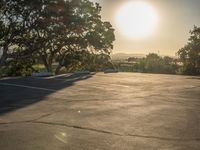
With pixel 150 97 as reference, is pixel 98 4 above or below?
above

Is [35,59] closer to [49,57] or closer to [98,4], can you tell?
[49,57]

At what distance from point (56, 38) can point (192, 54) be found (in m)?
18.0

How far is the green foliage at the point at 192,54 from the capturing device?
148ft

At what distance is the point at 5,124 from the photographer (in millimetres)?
7758

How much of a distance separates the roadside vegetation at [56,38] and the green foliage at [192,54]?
0.18 m

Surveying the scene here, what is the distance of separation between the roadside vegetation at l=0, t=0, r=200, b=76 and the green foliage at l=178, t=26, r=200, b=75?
0.18 meters

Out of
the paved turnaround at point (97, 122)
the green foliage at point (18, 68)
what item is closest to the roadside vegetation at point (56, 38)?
the green foliage at point (18, 68)

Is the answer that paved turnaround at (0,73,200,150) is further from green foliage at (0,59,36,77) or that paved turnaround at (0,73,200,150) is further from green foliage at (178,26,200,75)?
green foliage at (178,26,200,75)

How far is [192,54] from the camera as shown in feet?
152

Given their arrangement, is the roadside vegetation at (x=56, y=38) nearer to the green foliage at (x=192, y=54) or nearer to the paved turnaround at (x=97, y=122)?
the green foliage at (x=192, y=54)

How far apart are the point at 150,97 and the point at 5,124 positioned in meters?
6.19

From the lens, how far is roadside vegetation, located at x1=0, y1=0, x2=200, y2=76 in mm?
35969

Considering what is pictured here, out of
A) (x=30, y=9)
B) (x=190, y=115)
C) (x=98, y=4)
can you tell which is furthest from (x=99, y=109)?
(x=98, y=4)

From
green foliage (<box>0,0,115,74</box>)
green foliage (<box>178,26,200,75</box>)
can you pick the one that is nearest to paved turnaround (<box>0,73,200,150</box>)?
green foliage (<box>0,0,115,74</box>)
